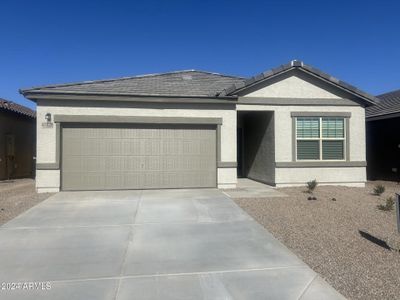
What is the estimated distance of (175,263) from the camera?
5.04m

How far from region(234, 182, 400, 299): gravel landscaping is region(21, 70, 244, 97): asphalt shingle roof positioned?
5048 mm

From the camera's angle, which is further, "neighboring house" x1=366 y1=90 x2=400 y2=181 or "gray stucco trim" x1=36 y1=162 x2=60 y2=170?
"neighboring house" x1=366 y1=90 x2=400 y2=181

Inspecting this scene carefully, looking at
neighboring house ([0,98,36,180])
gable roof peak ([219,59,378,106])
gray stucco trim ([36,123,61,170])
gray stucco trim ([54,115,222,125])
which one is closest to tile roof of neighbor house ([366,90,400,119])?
gable roof peak ([219,59,378,106])

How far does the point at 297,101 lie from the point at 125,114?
652cm

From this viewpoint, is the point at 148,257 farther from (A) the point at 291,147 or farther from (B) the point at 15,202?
(A) the point at 291,147

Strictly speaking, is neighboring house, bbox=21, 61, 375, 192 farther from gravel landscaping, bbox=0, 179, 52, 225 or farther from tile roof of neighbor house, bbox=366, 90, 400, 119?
tile roof of neighbor house, bbox=366, 90, 400, 119

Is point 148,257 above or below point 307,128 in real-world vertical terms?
below

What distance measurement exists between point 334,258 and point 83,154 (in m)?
9.15

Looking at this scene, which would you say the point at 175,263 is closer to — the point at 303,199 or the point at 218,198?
the point at 218,198

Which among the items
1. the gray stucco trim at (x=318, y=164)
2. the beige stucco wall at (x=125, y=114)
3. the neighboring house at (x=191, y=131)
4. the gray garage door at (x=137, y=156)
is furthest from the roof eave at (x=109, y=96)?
the gray stucco trim at (x=318, y=164)

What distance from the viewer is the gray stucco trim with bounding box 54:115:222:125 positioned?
1159 cm

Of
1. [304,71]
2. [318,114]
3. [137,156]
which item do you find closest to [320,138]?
[318,114]

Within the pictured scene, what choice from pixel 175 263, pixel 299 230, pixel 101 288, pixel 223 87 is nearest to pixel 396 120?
pixel 223 87

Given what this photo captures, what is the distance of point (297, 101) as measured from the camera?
42.7ft
